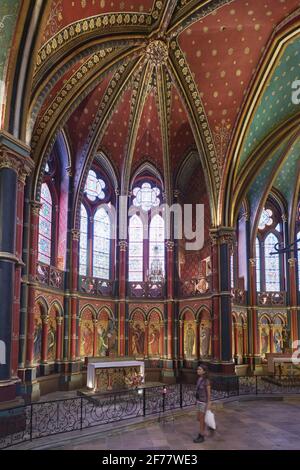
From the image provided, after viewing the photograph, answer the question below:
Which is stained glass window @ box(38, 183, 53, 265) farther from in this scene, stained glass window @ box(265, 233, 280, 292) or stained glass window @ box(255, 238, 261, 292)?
stained glass window @ box(265, 233, 280, 292)

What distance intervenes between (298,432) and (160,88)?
14.1 m

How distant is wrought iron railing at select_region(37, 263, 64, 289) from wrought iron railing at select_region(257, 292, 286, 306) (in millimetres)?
11375

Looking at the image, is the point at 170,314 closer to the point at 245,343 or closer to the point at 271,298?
the point at 245,343

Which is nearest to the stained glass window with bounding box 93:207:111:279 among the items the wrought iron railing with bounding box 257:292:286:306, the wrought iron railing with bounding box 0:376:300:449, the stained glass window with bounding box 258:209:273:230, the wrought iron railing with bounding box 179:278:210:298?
the wrought iron railing with bounding box 179:278:210:298

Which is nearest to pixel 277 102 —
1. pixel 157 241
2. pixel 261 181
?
pixel 261 181

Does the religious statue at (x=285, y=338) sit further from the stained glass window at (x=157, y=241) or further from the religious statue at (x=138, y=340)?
the stained glass window at (x=157, y=241)

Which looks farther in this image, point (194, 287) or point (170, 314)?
point (170, 314)

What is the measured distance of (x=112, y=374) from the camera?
1558 centimetres

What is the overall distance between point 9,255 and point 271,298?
17.7 metres

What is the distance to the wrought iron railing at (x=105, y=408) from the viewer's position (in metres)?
10.0

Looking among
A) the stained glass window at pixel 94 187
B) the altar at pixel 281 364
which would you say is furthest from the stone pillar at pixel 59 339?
the altar at pixel 281 364

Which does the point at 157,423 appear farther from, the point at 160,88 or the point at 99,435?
the point at 160,88

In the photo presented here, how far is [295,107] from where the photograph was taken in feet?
66.4

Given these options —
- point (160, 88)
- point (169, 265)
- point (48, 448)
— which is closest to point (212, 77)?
point (160, 88)
